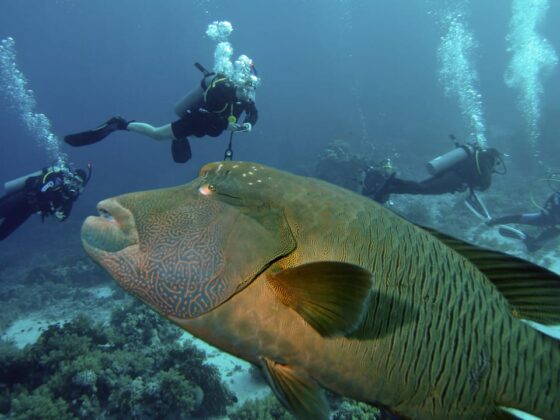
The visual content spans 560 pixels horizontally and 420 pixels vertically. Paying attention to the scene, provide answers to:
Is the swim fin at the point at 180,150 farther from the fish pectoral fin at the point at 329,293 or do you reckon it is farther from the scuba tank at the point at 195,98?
the fish pectoral fin at the point at 329,293

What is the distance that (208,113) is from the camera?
6.94 metres

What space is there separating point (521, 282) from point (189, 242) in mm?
1228

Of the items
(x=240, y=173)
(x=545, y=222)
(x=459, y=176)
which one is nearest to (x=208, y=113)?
(x=240, y=173)

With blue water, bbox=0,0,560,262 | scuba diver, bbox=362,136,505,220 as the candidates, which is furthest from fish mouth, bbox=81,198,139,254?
blue water, bbox=0,0,560,262

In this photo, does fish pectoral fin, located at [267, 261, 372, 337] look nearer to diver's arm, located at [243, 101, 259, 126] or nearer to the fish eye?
the fish eye

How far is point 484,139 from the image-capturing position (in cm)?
3036

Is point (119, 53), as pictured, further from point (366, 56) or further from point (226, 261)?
point (226, 261)

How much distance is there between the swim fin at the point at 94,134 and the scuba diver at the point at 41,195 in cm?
73

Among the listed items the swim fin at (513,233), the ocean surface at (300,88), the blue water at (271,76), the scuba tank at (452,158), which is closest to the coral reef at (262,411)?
the ocean surface at (300,88)

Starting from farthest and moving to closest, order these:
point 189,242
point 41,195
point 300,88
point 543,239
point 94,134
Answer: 1. point 300,88
2. point 543,239
3. point 94,134
4. point 41,195
5. point 189,242

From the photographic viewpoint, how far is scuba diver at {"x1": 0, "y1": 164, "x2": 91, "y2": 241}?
7.85m

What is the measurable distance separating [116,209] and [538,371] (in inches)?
61.8

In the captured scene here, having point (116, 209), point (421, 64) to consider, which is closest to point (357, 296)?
point (116, 209)

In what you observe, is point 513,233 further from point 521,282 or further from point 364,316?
point 364,316
